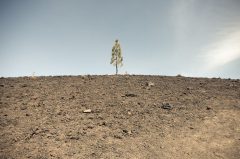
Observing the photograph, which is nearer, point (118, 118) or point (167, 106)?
point (118, 118)

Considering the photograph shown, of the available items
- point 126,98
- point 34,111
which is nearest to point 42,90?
point 34,111

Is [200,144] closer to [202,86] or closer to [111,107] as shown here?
[111,107]

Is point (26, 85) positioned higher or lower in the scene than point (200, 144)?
higher

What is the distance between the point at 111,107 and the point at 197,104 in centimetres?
465

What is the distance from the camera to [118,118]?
14391 mm

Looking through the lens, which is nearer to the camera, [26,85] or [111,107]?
[111,107]

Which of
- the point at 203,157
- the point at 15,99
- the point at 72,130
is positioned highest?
the point at 15,99

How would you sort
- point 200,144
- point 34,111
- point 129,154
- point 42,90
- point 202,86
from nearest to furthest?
point 129,154, point 200,144, point 34,111, point 42,90, point 202,86

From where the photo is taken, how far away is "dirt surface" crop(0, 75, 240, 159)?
40.0ft

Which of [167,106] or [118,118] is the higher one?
[167,106]

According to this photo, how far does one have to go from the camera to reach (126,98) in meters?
16.4

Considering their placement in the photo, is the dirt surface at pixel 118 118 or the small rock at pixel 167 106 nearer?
the dirt surface at pixel 118 118

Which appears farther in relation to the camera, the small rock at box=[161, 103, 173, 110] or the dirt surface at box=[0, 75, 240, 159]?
the small rock at box=[161, 103, 173, 110]

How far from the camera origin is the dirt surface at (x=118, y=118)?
1218 centimetres
